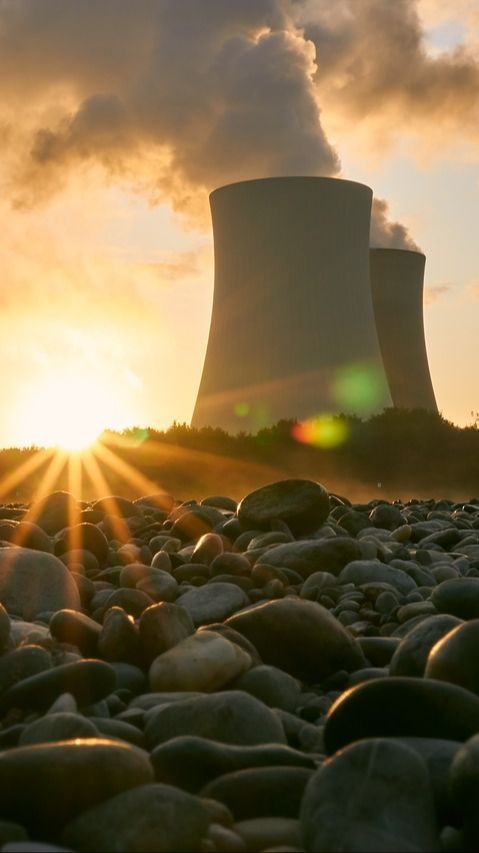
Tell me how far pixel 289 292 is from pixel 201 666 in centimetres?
927

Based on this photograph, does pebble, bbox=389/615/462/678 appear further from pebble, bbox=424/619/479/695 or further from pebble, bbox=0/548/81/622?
pebble, bbox=0/548/81/622

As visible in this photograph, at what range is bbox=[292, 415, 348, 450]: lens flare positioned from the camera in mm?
11039

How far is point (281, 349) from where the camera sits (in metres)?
10.7

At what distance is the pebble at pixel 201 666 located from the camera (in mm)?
1662

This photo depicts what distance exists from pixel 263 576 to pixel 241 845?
1.48m

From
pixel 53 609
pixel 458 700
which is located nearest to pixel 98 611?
pixel 53 609

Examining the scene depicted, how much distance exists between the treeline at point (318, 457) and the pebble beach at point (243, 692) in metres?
6.44

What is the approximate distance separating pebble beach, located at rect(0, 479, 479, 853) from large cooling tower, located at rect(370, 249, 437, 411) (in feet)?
36.5

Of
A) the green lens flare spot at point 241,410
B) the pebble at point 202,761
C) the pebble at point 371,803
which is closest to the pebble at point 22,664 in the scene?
the pebble at point 202,761

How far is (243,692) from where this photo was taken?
57.2 inches

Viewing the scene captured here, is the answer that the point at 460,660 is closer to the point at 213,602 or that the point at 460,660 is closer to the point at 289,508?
the point at 213,602

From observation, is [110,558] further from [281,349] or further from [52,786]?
[281,349]

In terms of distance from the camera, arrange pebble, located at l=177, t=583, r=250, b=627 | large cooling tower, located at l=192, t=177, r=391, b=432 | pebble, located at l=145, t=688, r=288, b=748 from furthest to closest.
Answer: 1. large cooling tower, located at l=192, t=177, r=391, b=432
2. pebble, located at l=177, t=583, r=250, b=627
3. pebble, located at l=145, t=688, r=288, b=748

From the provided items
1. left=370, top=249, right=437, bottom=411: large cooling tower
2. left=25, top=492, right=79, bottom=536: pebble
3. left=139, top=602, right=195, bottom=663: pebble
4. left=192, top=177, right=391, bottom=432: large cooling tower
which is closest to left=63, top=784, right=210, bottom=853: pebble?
left=139, top=602, right=195, bottom=663: pebble
